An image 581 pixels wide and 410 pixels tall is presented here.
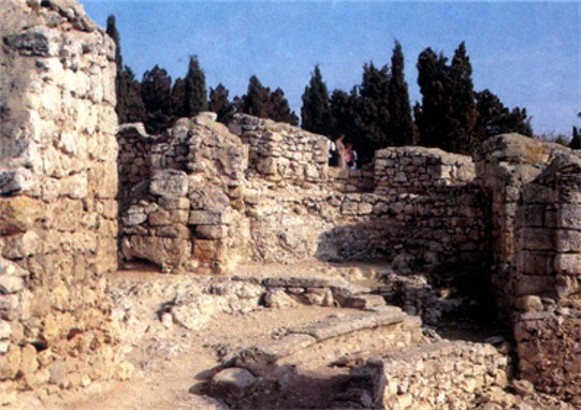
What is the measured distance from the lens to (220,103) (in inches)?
1266

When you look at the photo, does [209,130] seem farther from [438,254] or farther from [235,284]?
[438,254]

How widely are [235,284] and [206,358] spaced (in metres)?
2.68

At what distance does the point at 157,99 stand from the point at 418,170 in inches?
700

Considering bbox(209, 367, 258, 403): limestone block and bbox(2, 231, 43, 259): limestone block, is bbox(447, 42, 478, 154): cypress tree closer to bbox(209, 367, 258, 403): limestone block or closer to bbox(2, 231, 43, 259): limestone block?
bbox(209, 367, 258, 403): limestone block

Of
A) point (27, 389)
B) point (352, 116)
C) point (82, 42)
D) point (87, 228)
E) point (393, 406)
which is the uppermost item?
point (352, 116)

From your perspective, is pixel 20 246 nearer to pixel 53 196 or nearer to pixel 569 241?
pixel 53 196

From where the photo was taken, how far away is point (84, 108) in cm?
578

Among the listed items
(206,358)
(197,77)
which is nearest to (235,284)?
(206,358)

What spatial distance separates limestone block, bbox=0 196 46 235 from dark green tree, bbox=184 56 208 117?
25.3 metres

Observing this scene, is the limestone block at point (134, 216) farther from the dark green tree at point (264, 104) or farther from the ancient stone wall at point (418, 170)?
the dark green tree at point (264, 104)

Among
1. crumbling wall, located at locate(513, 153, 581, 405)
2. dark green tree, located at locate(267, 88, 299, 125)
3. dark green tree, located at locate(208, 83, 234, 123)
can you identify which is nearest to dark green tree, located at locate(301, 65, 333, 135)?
dark green tree, located at locate(267, 88, 299, 125)

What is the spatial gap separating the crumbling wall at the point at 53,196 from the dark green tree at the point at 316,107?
29623mm

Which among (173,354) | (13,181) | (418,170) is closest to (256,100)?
(418,170)

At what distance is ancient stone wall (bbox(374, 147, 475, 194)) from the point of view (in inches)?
627
